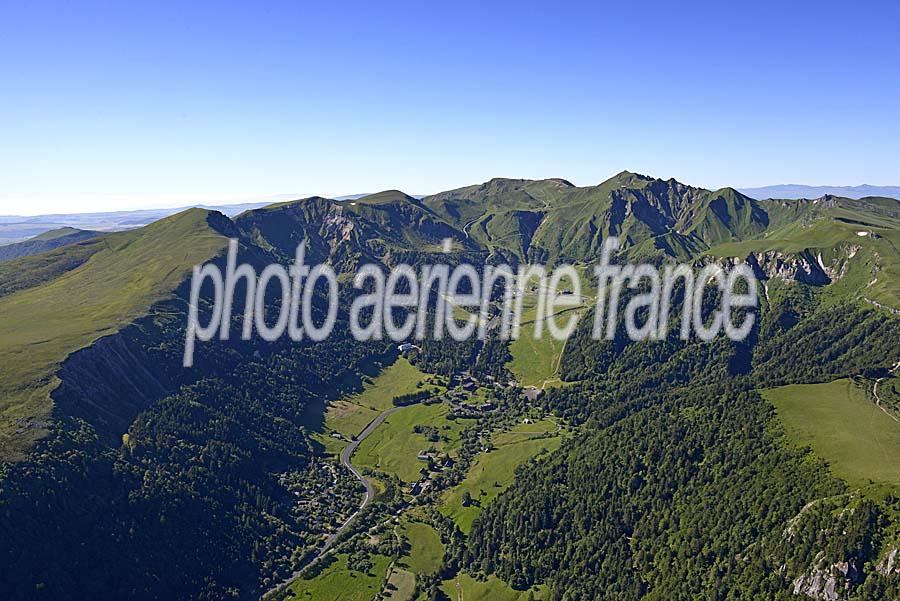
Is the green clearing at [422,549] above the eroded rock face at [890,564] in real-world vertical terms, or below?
below

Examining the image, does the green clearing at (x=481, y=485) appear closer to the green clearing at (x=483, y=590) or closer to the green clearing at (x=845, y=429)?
the green clearing at (x=483, y=590)

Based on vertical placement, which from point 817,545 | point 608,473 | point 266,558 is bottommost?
point 266,558

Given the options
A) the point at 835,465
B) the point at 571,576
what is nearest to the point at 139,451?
the point at 571,576

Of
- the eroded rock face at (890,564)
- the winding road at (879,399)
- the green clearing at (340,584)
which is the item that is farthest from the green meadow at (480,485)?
the winding road at (879,399)

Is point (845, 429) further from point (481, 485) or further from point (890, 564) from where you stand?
point (481, 485)

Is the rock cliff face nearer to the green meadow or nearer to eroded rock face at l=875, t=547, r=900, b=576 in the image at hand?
the green meadow

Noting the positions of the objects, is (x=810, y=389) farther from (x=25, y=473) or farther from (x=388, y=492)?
(x=25, y=473)

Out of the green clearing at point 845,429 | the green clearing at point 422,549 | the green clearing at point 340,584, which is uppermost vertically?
the green clearing at point 845,429

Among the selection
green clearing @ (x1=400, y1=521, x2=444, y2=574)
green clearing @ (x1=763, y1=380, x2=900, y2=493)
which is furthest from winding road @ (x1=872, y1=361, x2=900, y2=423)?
green clearing @ (x1=400, y1=521, x2=444, y2=574)

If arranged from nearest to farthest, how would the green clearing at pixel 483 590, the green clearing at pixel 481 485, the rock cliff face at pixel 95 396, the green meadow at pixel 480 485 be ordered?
the green clearing at pixel 483 590, the green clearing at pixel 481 485, the green meadow at pixel 480 485, the rock cliff face at pixel 95 396
